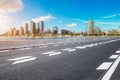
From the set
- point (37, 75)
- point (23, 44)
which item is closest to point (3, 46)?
point (23, 44)

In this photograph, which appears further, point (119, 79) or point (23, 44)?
point (23, 44)

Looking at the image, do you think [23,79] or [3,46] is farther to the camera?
[3,46]

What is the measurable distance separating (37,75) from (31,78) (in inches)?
22.8

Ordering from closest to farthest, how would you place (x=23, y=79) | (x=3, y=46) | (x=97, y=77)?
1. (x=23, y=79)
2. (x=97, y=77)
3. (x=3, y=46)

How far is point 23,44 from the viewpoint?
31.5 metres

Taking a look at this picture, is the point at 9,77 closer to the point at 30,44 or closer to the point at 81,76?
the point at 81,76

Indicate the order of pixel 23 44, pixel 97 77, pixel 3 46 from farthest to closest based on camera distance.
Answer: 1. pixel 23 44
2. pixel 3 46
3. pixel 97 77

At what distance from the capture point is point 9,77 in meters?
7.95

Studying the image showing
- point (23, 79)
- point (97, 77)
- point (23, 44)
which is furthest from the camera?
point (23, 44)

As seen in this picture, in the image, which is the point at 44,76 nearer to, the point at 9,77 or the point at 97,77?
the point at 9,77

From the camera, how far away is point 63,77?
8039 mm

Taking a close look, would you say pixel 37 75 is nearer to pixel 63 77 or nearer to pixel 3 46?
pixel 63 77

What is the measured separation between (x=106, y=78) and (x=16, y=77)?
8.51 feet

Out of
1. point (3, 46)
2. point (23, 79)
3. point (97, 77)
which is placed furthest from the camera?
point (3, 46)
